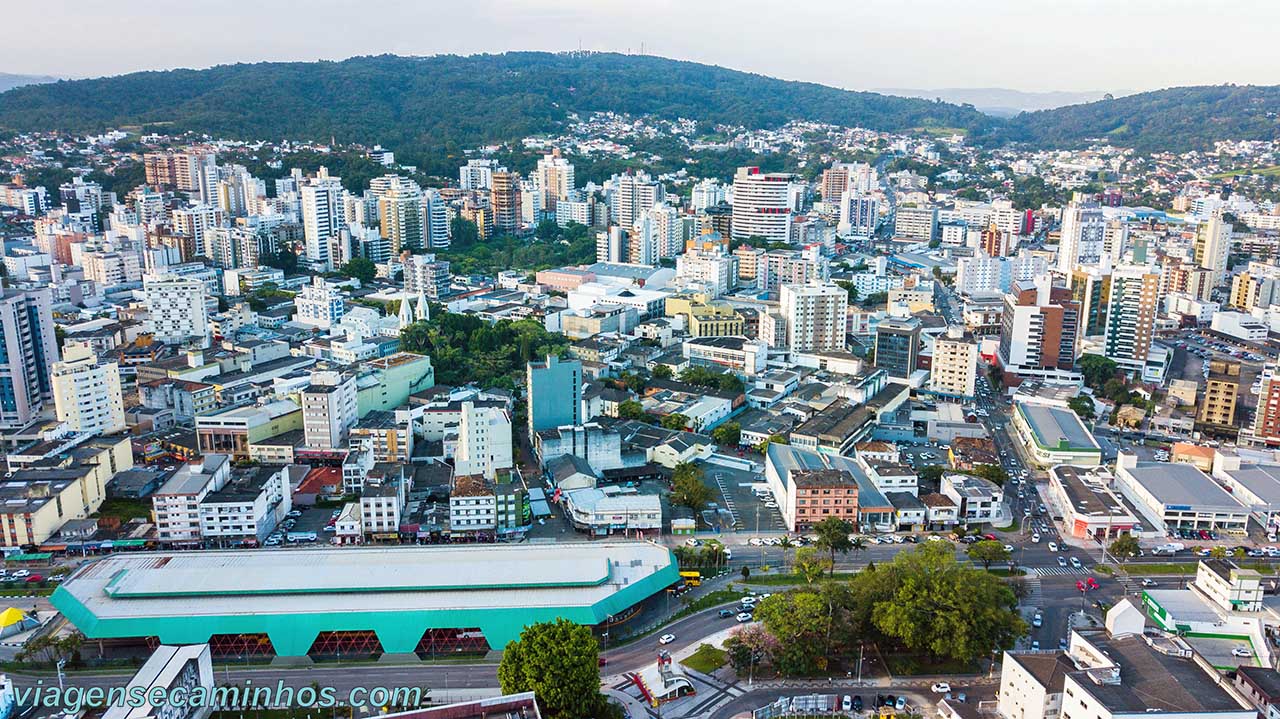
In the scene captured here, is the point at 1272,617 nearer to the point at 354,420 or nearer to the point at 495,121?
the point at 354,420

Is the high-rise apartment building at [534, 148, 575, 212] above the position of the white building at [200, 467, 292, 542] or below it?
above

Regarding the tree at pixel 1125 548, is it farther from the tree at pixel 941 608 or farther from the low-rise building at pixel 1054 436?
the low-rise building at pixel 1054 436

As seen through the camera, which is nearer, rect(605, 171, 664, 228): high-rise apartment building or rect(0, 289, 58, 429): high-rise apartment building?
rect(0, 289, 58, 429): high-rise apartment building

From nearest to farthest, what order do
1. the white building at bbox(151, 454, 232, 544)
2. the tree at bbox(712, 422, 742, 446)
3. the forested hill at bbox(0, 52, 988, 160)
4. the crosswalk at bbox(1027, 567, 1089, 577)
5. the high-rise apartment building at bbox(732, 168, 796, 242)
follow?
1. the crosswalk at bbox(1027, 567, 1089, 577)
2. the white building at bbox(151, 454, 232, 544)
3. the tree at bbox(712, 422, 742, 446)
4. the high-rise apartment building at bbox(732, 168, 796, 242)
5. the forested hill at bbox(0, 52, 988, 160)

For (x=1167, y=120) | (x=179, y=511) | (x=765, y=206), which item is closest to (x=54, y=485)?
(x=179, y=511)

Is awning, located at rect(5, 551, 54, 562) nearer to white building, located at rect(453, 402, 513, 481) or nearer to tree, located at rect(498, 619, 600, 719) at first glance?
white building, located at rect(453, 402, 513, 481)

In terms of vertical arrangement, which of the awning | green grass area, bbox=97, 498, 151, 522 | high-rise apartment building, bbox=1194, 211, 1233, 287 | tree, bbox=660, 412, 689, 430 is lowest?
the awning

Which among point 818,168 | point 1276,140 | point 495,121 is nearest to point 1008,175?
point 818,168

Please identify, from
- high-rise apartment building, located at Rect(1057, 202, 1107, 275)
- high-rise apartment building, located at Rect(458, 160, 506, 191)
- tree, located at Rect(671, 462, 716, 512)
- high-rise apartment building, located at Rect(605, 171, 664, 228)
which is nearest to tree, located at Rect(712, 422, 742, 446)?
tree, located at Rect(671, 462, 716, 512)
